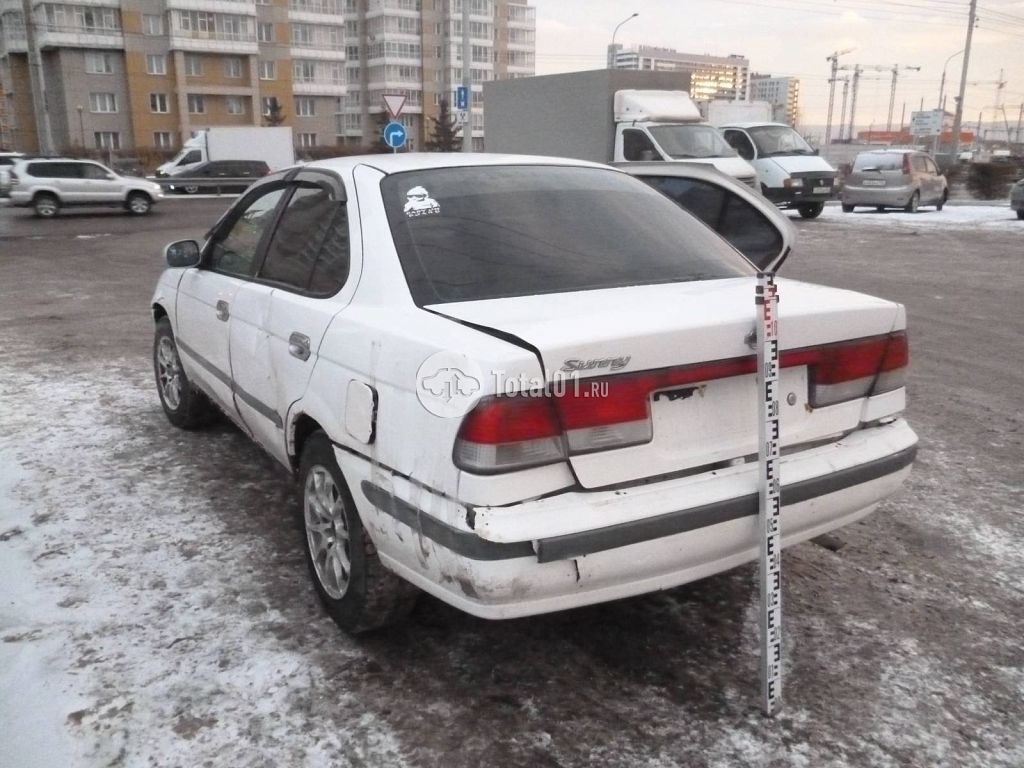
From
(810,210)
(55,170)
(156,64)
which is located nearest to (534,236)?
(810,210)

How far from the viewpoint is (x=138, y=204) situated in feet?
80.1

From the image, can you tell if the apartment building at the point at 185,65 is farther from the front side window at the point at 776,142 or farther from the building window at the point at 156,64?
the front side window at the point at 776,142

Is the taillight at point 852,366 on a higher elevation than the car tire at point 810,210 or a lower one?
higher

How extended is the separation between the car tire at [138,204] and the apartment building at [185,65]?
3802 centimetres

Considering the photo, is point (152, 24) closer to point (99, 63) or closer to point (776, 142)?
point (99, 63)

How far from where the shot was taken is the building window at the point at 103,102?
62625 mm

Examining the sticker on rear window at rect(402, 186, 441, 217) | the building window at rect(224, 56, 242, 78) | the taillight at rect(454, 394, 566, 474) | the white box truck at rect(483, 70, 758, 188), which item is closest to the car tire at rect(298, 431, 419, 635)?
the taillight at rect(454, 394, 566, 474)

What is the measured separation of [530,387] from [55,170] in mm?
24678

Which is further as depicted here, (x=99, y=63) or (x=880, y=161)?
(x=99, y=63)

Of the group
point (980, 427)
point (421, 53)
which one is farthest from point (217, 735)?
point (421, 53)

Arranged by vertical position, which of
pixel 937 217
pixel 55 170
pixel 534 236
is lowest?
pixel 937 217

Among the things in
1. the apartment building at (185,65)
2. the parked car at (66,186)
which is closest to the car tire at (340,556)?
the parked car at (66,186)

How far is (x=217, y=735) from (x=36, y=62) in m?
41.5

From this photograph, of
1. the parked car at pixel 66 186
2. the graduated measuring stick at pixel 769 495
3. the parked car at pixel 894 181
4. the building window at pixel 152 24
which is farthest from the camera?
the building window at pixel 152 24
